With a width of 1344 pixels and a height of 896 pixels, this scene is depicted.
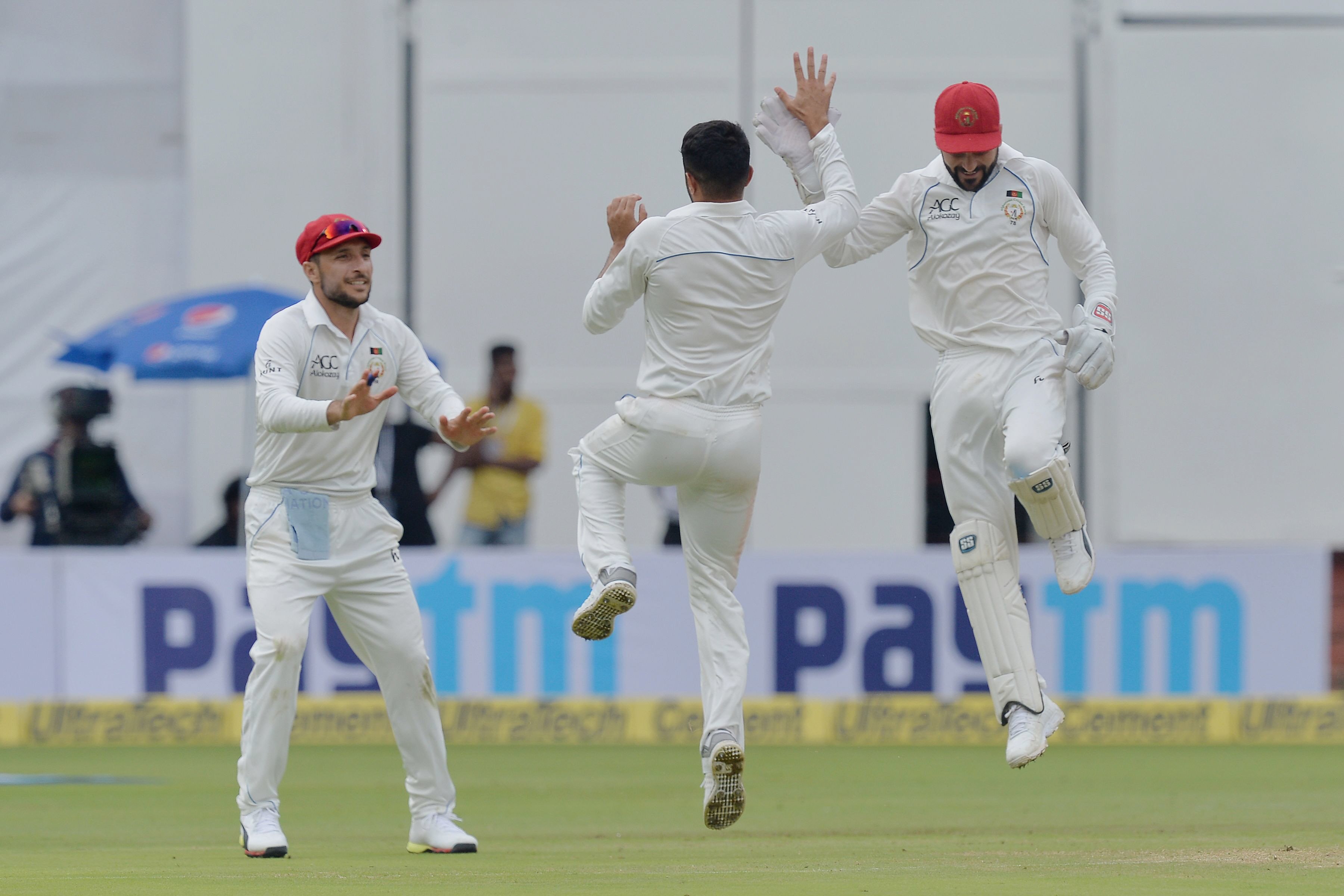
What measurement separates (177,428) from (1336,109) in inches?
325

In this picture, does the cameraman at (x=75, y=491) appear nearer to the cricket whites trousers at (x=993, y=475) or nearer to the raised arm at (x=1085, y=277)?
the cricket whites trousers at (x=993, y=475)

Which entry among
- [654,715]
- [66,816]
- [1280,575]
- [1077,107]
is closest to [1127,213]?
[1077,107]

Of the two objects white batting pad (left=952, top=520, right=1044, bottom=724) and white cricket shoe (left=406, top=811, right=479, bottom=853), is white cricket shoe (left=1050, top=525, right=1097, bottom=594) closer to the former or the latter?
white batting pad (left=952, top=520, right=1044, bottom=724)

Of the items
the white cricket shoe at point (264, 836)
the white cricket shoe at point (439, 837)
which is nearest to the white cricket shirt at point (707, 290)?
the white cricket shoe at point (439, 837)

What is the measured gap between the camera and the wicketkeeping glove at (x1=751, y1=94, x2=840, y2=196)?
6.61 metres

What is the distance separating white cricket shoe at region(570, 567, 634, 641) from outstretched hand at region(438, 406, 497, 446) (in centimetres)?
71

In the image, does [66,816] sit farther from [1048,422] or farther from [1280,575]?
Result: [1280,575]

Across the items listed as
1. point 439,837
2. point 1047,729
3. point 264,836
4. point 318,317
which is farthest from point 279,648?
point 1047,729

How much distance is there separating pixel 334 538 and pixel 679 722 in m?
4.39

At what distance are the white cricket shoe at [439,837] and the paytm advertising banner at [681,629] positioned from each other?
3.99 metres

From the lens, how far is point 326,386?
22.0ft

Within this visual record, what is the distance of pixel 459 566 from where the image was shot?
35.9 feet

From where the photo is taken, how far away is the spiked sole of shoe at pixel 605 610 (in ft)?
20.2

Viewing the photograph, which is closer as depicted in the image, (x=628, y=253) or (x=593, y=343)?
(x=628, y=253)
